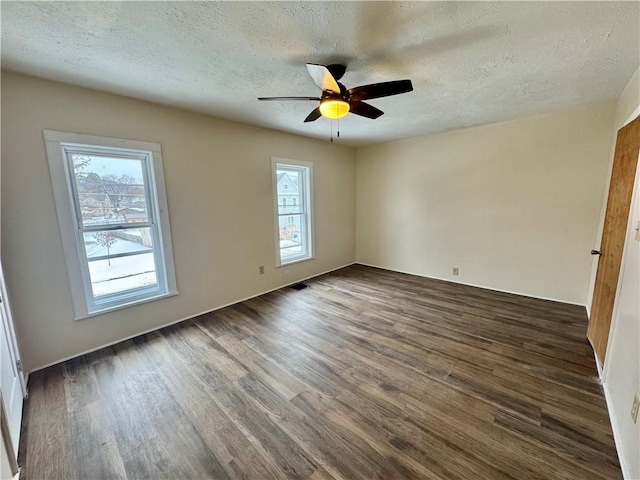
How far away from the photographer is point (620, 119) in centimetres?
255

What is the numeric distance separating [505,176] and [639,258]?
7.85 feet

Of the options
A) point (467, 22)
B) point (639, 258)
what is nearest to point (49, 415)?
point (467, 22)

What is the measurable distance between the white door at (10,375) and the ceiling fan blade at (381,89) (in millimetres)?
2786

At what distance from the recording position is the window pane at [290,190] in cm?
414

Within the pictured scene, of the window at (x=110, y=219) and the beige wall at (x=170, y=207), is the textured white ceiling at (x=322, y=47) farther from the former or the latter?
the window at (x=110, y=219)

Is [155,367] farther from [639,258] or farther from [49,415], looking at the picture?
[639,258]

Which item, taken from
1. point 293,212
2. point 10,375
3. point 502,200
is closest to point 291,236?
point 293,212

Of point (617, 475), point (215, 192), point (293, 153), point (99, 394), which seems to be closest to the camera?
point (617, 475)

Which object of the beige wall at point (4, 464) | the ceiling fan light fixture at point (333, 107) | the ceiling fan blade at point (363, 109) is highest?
the ceiling fan blade at point (363, 109)

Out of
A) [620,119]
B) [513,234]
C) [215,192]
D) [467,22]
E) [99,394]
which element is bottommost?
[99,394]

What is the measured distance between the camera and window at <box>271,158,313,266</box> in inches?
160

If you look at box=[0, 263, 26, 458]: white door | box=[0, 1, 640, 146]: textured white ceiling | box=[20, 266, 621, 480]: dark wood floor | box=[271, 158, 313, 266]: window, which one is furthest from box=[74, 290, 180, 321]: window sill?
box=[0, 1, 640, 146]: textured white ceiling

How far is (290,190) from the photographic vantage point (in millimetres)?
4312

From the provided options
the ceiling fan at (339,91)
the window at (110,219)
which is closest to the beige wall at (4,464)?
the window at (110,219)
